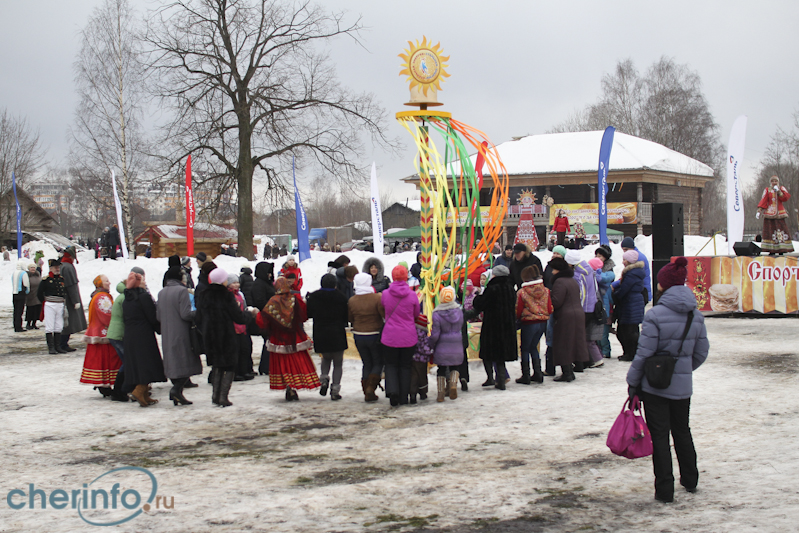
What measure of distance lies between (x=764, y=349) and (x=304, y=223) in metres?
13.1

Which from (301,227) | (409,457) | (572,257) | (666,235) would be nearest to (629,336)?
(572,257)

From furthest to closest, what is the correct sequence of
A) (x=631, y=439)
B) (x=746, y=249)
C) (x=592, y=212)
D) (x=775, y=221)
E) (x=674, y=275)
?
(x=592, y=212) → (x=775, y=221) → (x=746, y=249) → (x=674, y=275) → (x=631, y=439)

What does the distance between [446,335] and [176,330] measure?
3007mm

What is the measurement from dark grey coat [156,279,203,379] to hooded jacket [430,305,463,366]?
2719 millimetres

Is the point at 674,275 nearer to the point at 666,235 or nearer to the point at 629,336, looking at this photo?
the point at 629,336

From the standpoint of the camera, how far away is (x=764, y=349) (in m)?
11.0

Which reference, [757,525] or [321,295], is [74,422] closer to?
[321,295]

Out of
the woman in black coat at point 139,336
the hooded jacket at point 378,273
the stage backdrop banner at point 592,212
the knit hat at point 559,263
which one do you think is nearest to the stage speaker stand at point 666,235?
the knit hat at point 559,263

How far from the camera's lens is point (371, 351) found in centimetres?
790

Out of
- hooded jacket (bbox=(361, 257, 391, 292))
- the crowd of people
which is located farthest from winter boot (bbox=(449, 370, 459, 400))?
hooded jacket (bbox=(361, 257, 391, 292))

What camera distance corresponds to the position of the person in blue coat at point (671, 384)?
4531 mm

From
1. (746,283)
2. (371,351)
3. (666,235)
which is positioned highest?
(666,235)

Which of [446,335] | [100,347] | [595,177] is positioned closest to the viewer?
[446,335]

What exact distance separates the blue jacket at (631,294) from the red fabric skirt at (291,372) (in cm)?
460
